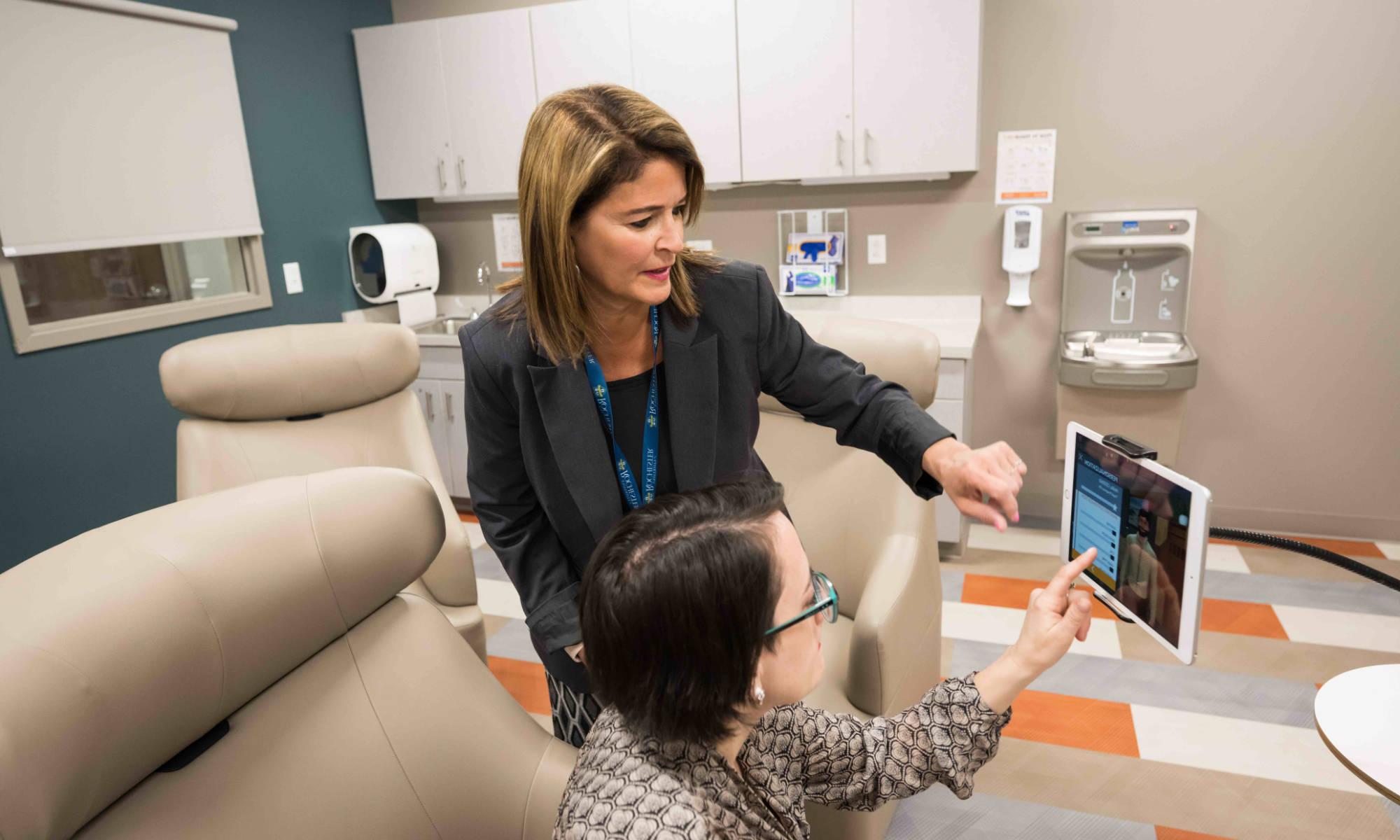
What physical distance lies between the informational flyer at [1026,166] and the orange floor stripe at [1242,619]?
161 centimetres

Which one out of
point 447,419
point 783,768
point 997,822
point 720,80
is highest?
point 720,80

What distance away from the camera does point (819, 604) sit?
0.95 meters

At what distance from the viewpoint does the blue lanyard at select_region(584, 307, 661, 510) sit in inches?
49.9

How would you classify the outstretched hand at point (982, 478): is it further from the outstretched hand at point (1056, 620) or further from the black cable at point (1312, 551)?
the black cable at point (1312, 551)

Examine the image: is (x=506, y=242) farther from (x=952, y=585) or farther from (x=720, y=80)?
(x=952, y=585)

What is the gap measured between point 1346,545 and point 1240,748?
1.56 meters

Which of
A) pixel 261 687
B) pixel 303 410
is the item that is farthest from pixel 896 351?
pixel 303 410

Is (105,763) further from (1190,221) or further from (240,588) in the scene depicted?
(1190,221)

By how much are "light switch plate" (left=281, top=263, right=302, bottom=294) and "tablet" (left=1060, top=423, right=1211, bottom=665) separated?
357cm

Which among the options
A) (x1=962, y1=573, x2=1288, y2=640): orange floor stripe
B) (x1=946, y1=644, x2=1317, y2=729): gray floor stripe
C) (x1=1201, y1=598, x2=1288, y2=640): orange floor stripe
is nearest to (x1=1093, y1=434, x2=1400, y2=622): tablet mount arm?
(x1=946, y1=644, x2=1317, y2=729): gray floor stripe

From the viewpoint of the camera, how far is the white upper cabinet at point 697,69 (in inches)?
132

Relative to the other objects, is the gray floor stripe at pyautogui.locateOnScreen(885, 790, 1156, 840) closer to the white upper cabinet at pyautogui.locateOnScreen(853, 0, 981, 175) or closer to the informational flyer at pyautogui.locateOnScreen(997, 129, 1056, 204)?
the white upper cabinet at pyautogui.locateOnScreen(853, 0, 981, 175)

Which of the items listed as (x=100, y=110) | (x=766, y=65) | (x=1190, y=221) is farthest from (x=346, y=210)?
(x=1190, y=221)

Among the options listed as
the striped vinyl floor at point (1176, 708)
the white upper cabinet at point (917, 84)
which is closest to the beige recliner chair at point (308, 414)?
the striped vinyl floor at point (1176, 708)
